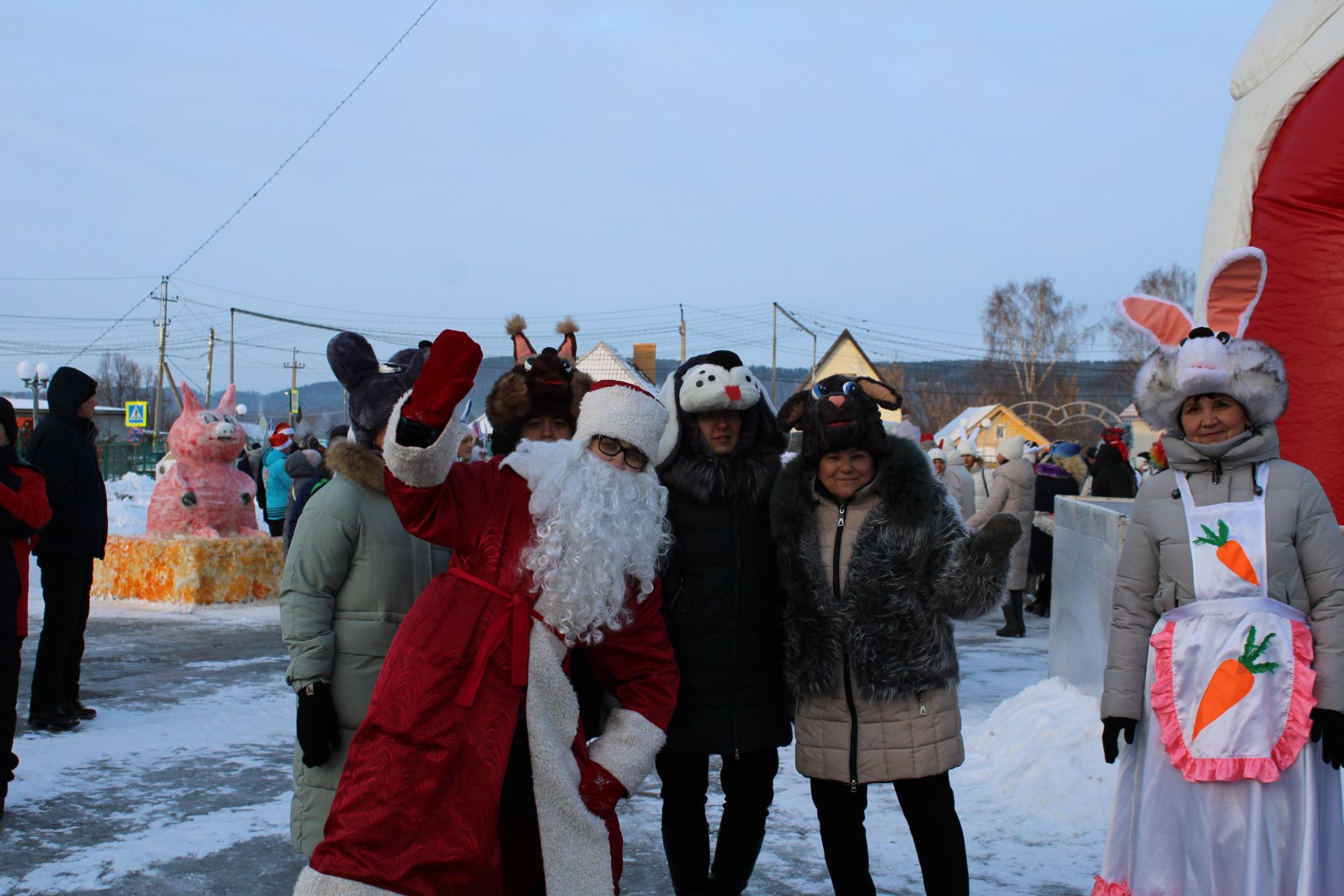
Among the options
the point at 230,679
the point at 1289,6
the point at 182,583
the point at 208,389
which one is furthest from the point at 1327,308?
the point at 208,389

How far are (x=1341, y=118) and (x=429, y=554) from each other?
442cm

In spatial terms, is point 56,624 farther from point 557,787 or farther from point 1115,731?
point 1115,731

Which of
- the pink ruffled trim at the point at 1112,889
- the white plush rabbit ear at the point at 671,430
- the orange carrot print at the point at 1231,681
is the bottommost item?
the pink ruffled trim at the point at 1112,889

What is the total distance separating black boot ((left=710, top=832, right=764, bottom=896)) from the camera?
3438mm

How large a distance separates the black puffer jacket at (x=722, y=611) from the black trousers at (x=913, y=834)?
268 millimetres

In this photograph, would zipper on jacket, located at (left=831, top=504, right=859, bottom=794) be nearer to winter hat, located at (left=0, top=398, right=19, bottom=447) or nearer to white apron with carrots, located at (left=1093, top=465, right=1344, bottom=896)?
white apron with carrots, located at (left=1093, top=465, right=1344, bottom=896)

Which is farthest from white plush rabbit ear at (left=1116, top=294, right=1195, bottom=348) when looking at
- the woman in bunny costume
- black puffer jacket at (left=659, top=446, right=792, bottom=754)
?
black puffer jacket at (left=659, top=446, right=792, bottom=754)

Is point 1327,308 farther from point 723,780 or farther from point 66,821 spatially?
point 66,821

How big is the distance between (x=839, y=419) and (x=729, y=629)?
70 cm

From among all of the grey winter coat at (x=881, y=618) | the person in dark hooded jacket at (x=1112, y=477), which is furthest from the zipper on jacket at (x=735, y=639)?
the person in dark hooded jacket at (x=1112, y=477)

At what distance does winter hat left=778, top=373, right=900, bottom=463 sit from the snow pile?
918 cm

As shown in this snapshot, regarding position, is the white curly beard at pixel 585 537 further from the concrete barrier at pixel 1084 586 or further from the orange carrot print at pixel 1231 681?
the concrete barrier at pixel 1084 586

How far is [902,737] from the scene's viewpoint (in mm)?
3137

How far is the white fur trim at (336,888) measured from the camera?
2.37 m
